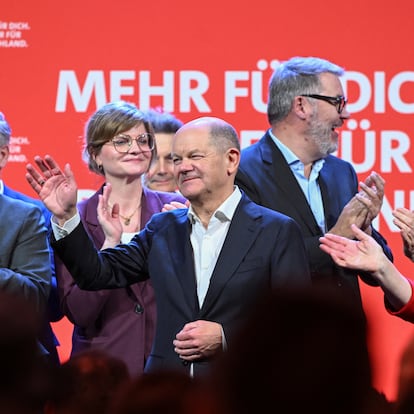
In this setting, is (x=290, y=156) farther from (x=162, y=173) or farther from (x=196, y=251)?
(x=196, y=251)

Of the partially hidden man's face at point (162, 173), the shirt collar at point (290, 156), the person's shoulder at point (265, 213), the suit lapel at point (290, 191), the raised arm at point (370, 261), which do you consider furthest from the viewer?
the partially hidden man's face at point (162, 173)

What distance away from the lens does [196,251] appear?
3.09 metres

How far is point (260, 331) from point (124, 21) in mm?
4537

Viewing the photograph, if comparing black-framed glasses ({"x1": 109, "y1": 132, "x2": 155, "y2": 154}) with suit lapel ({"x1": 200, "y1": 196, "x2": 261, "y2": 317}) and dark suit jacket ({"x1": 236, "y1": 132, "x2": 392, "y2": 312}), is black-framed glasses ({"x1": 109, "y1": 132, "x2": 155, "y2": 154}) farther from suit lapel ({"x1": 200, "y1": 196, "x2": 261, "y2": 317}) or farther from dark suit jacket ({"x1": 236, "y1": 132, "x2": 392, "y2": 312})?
suit lapel ({"x1": 200, "y1": 196, "x2": 261, "y2": 317})

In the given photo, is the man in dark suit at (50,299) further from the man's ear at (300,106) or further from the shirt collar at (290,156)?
the man's ear at (300,106)

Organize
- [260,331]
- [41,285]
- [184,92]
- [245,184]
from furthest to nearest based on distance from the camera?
1. [184,92]
2. [245,184]
3. [41,285]
4. [260,331]

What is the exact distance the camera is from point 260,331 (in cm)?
90

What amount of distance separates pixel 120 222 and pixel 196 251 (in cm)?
56

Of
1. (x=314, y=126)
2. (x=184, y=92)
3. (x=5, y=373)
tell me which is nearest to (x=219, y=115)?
(x=184, y=92)

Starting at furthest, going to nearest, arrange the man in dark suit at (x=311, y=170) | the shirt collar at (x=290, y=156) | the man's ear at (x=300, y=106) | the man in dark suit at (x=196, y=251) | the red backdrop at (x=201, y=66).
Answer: the red backdrop at (x=201, y=66) < the man's ear at (x=300, y=106) < the shirt collar at (x=290, y=156) < the man in dark suit at (x=311, y=170) < the man in dark suit at (x=196, y=251)

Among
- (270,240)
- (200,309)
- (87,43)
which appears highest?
(87,43)

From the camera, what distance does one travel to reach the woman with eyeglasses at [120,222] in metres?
3.48

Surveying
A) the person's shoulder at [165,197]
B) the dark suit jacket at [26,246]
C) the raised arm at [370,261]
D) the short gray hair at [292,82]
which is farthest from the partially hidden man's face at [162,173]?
the raised arm at [370,261]

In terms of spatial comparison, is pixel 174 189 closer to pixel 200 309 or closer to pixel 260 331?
pixel 200 309
